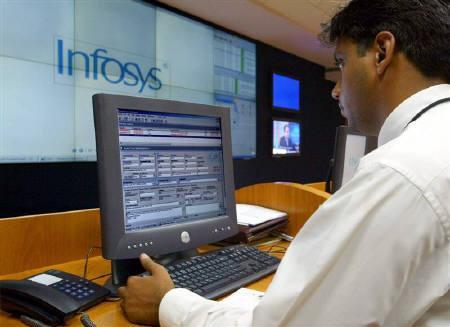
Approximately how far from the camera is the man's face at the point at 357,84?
81cm

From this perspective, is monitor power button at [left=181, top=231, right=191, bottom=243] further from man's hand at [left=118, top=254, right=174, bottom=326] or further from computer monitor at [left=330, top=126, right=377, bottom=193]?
computer monitor at [left=330, top=126, right=377, bottom=193]

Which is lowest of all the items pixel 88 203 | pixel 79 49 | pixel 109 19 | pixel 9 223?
pixel 88 203

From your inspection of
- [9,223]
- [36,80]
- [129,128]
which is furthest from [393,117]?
[36,80]

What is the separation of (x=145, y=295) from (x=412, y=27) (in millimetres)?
720

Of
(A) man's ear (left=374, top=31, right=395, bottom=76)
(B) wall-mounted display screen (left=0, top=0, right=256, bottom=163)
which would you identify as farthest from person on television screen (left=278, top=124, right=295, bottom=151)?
(A) man's ear (left=374, top=31, right=395, bottom=76)

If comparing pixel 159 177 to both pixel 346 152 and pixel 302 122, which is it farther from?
pixel 302 122

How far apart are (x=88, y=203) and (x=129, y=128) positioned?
2307 mm

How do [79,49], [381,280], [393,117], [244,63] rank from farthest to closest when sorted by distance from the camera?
[244,63], [79,49], [393,117], [381,280]

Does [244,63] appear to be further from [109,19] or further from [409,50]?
[409,50]

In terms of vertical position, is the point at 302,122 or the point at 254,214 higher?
the point at 302,122

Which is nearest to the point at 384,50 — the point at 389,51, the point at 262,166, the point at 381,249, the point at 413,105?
the point at 389,51

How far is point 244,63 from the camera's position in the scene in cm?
445

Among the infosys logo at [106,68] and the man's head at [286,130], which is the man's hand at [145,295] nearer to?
the infosys logo at [106,68]

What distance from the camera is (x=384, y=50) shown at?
2.55 ft
